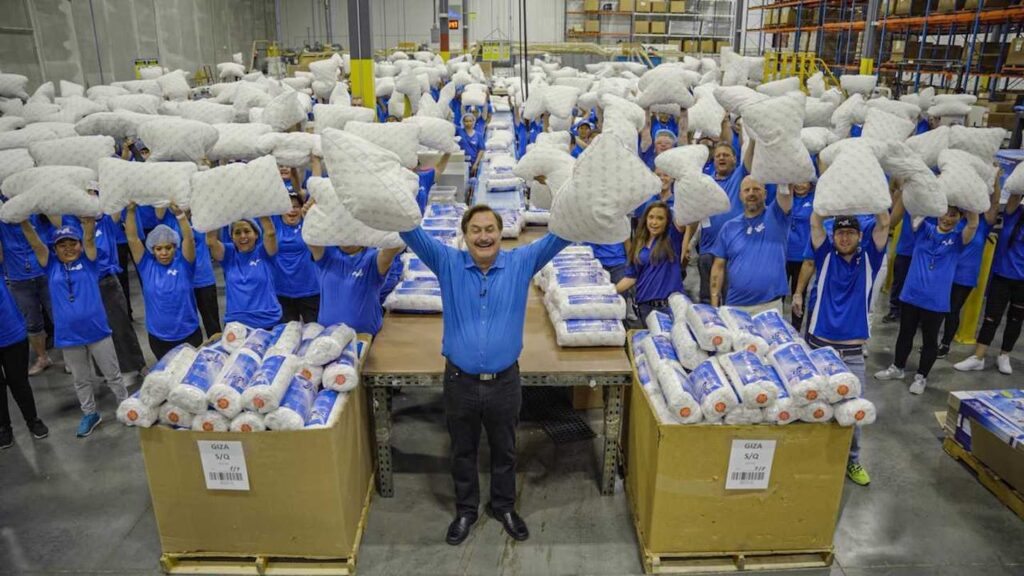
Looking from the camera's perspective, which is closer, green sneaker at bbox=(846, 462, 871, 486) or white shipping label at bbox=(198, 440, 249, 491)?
white shipping label at bbox=(198, 440, 249, 491)

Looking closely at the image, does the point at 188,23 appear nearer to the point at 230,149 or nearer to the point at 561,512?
the point at 230,149

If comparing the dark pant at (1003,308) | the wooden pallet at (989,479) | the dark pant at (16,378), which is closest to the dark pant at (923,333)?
the dark pant at (1003,308)

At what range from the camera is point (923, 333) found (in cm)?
511

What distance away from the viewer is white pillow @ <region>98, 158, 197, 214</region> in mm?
4082

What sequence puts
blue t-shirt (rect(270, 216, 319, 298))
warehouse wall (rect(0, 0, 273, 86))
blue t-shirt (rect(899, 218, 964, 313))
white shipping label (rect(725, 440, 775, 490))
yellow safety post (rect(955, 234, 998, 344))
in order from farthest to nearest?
warehouse wall (rect(0, 0, 273, 86)) → yellow safety post (rect(955, 234, 998, 344)) → blue t-shirt (rect(899, 218, 964, 313)) → blue t-shirt (rect(270, 216, 319, 298)) → white shipping label (rect(725, 440, 775, 490))

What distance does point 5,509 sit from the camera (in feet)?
12.9

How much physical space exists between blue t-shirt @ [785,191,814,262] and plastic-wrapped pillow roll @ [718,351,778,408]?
2.62 meters

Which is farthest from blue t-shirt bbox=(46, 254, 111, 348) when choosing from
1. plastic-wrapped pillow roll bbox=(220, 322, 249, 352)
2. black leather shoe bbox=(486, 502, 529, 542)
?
black leather shoe bbox=(486, 502, 529, 542)

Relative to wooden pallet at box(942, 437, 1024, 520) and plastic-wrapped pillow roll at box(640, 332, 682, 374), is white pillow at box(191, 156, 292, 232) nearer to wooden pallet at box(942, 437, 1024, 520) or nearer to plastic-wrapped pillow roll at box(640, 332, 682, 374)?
plastic-wrapped pillow roll at box(640, 332, 682, 374)

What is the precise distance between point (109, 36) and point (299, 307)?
46.7 feet

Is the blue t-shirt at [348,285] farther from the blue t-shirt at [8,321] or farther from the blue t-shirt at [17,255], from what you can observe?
the blue t-shirt at [17,255]

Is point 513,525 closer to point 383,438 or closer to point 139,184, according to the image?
point 383,438

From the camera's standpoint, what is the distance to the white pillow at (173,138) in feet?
16.1

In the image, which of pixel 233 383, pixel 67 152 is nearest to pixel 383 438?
pixel 233 383
